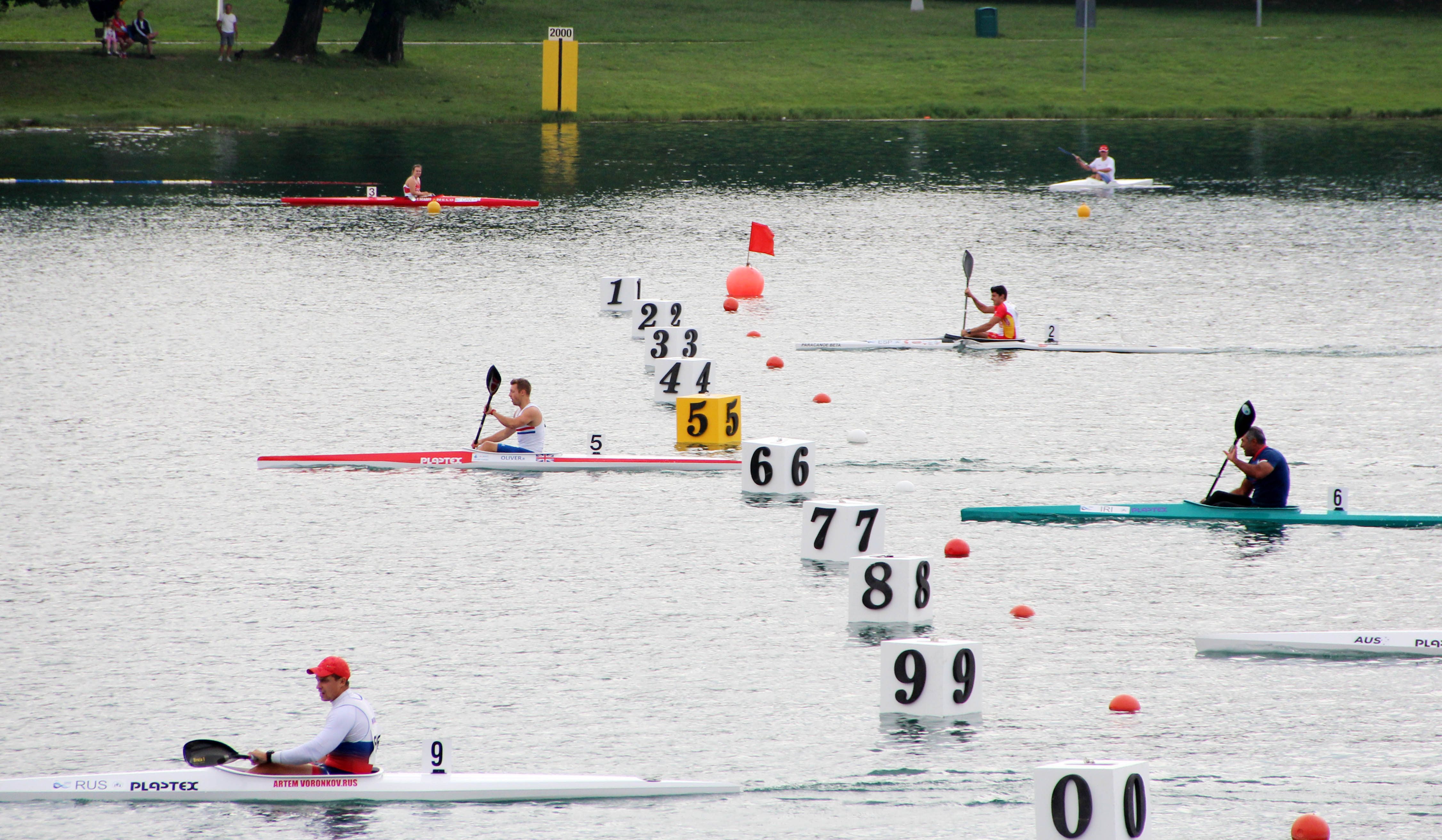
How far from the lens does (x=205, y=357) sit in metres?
29.0

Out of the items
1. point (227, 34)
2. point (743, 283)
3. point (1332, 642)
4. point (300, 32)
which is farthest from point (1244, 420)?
point (300, 32)

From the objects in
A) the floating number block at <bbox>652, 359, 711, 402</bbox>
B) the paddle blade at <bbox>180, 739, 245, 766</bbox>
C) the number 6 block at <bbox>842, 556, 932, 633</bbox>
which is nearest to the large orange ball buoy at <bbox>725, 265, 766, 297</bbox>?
the floating number block at <bbox>652, 359, 711, 402</bbox>

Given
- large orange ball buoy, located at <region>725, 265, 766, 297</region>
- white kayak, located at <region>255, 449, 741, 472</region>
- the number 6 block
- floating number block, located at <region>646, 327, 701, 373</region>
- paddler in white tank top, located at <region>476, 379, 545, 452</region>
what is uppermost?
large orange ball buoy, located at <region>725, 265, 766, 297</region>

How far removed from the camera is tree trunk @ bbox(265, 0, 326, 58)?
2648 inches

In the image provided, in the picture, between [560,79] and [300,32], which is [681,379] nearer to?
[560,79]

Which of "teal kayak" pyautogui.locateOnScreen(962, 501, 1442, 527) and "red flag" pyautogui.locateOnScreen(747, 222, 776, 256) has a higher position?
"red flag" pyautogui.locateOnScreen(747, 222, 776, 256)

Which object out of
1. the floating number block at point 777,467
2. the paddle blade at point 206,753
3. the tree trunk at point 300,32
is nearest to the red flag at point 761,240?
the floating number block at point 777,467

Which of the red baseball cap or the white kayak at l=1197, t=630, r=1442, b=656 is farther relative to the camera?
the white kayak at l=1197, t=630, r=1442, b=656

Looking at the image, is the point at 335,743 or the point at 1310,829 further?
the point at 335,743

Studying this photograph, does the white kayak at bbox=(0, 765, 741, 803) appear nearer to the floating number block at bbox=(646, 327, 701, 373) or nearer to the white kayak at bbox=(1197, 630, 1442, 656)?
the white kayak at bbox=(1197, 630, 1442, 656)

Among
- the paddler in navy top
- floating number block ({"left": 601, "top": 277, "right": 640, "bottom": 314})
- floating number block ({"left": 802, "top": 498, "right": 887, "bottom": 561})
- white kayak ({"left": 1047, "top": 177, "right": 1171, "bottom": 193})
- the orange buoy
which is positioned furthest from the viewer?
white kayak ({"left": 1047, "top": 177, "right": 1171, "bottom": 193})

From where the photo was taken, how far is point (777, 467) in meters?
20.9

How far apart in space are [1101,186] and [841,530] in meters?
35.4

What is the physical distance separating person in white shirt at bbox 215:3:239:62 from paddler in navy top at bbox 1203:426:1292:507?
179 feet
